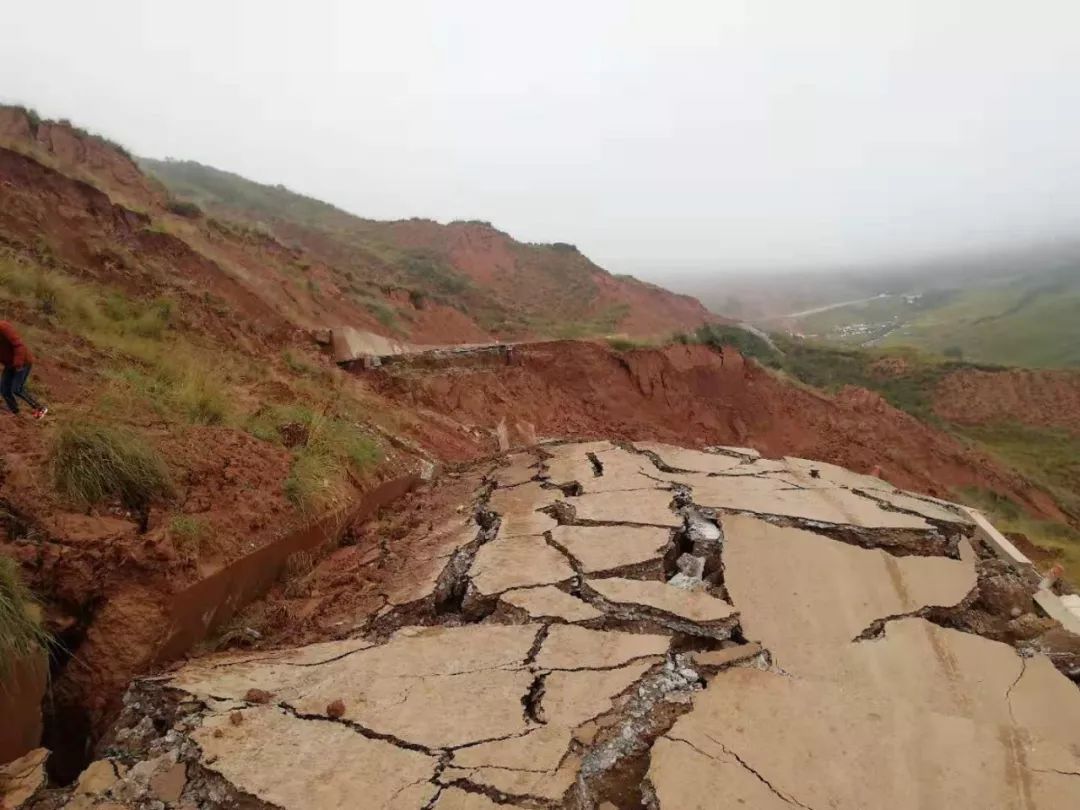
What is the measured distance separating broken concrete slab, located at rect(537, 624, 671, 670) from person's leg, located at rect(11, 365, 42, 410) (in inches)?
127

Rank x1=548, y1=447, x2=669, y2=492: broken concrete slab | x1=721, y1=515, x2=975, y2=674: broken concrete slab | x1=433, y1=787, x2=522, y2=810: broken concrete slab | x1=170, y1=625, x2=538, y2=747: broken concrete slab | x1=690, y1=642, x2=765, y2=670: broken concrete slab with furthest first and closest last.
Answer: x1=548, y1=447, x2=669, y2=492: broken concrete slab
x1=721, y1=515, x2=975, y2=674: broken concrete slab
x1=690, y1=642, x2=765, y2=670: broken concrete slab
x1=170, y1=625, x2=538, y2=747: broken concrete slab
x1=433, y1=787, x2=522, y2=810: broken concrete slab

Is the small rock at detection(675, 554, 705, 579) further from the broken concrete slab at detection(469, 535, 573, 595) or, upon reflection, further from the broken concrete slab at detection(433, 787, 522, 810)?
the broken concrete slab at detection(433, 787, 522, 810)

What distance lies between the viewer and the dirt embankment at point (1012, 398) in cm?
2567

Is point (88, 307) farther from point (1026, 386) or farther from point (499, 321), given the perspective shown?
point (1026, 386)

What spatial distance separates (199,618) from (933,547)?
13.0 ft

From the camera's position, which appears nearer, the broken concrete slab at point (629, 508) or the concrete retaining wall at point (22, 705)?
the concrete retaining wall at point (22, 705)

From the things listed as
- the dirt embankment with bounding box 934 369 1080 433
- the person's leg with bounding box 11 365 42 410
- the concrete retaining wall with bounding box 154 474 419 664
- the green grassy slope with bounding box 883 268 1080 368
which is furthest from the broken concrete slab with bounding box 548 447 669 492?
the green grassy slope with bounding box 883 268 1080 368

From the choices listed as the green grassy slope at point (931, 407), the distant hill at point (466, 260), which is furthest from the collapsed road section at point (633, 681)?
the distant hill at point (466, 260)

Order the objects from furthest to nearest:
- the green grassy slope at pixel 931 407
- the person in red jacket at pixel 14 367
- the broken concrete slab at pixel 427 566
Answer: the green grassy slope at pixel 931 407, the person in red jacket at pixel 14 367, the broken concrete slab at pixel 427 566

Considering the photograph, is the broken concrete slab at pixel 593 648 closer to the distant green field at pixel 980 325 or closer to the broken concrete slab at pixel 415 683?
the broken concrete slab at pixel 415 683

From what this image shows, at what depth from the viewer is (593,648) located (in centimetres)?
262

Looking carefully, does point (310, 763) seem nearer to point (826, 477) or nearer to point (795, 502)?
point (795, 502)

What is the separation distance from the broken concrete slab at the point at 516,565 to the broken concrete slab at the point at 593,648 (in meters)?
0.50

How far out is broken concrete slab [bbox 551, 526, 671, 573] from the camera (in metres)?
3.40
